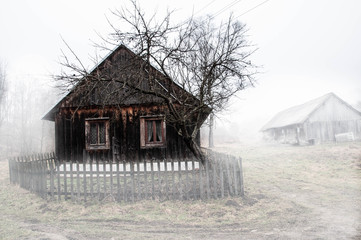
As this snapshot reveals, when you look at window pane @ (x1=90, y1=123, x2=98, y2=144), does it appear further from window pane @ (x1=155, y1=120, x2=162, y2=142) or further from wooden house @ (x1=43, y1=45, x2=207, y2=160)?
window pane @ (x1=155, y1=120, x2=162, y2=142)

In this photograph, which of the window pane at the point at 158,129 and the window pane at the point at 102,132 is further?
the window pane at the point at 102,132

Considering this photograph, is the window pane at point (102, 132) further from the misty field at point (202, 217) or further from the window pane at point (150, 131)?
the misty field at point (202, 217)

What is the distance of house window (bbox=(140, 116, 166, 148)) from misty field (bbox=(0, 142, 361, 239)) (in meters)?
4.70

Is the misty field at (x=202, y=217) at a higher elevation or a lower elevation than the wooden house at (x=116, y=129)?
lower

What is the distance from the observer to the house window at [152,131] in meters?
11.8

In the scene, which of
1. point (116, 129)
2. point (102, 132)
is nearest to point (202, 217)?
point (116, 129)

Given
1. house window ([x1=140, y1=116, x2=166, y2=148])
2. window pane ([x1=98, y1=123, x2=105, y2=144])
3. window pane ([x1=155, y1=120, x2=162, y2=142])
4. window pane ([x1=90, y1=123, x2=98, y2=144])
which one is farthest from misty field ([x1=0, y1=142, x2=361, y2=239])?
window pane ([x1=155, y1=120, x2=162, y2=142])

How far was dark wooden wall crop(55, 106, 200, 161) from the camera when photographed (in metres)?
11.6

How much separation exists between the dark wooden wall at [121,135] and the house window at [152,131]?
208 millimetres

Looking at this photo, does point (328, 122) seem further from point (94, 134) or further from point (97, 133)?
point (94, 134)

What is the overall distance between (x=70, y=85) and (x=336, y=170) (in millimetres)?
12417

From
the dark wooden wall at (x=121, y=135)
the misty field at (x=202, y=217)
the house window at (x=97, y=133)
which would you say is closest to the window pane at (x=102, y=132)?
the house window at (x=97, y=133)

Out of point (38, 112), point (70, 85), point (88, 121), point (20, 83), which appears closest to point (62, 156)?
point (88, 121)

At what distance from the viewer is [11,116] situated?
153 feet
